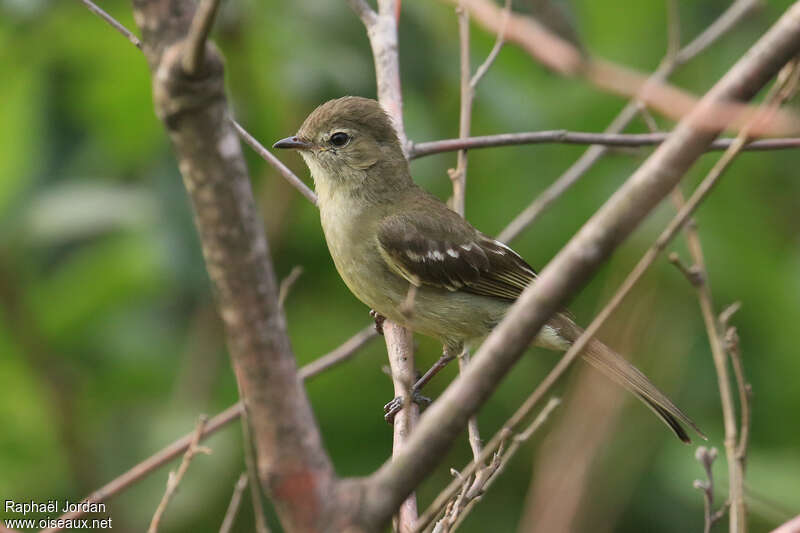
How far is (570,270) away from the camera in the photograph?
162 centimetres

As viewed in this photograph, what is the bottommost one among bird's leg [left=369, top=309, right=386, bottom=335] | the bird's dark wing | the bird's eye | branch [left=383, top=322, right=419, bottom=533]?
branch [left=383, top=322, right=419, bottom=533]

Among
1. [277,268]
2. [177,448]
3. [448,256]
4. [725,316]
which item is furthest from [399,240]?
[725,316]

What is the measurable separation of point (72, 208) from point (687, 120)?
12.0ft

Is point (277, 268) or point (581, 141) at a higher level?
point (277, 268)

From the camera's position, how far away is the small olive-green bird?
455 centimetres

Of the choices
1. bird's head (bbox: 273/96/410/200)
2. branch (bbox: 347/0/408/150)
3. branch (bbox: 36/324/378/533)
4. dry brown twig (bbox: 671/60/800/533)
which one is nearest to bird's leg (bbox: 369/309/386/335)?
branch (bbox: 36/324/378/533)

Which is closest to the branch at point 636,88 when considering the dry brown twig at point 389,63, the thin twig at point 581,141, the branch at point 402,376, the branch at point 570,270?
the branch at point 570,270

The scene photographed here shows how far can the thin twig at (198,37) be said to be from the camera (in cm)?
148

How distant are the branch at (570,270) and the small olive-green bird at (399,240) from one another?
8.91ft

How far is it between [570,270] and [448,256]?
3.15 meters

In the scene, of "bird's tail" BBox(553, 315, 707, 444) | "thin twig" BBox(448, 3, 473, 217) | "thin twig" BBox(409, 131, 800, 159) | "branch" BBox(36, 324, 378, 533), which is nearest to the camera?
"branch" BBox(36, 324, 378, 533)

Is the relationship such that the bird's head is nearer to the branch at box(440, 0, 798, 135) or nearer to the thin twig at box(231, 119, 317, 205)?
the thin twig at box(231, 119, 317, 205)

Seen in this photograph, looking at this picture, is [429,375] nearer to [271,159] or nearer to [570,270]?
[271,159]

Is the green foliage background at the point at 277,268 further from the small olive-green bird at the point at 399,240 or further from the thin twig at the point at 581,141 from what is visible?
the thin twig at the point at 581,141
